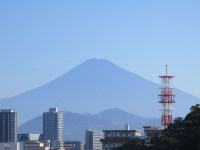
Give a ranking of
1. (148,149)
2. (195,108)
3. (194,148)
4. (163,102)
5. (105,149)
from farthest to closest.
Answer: (105,149), (163,102), (148,149), (195,108), (194,148)

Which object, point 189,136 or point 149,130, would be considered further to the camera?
point 149,130

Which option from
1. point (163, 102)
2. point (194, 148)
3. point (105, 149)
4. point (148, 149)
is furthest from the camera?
point (105, 149)

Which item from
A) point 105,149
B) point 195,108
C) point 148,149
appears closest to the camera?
point 195,108

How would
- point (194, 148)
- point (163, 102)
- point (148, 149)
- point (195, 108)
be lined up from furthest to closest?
point (163, 102) < point (148, 149) < point (195, 108) < point (194, 148)

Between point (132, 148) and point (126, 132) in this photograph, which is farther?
point (126, 132)

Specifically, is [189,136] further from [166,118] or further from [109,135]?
[109,135]

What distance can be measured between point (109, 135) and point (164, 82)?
3147 cm

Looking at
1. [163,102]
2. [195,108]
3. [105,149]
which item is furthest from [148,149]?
[105,149]

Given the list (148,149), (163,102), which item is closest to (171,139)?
(148,149)

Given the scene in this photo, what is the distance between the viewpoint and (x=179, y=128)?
108250 millimetres

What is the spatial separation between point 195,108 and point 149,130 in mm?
74914

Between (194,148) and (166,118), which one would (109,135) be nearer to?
(166,118)

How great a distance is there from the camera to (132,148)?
119m

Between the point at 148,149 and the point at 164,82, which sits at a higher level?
the point at 164,82
